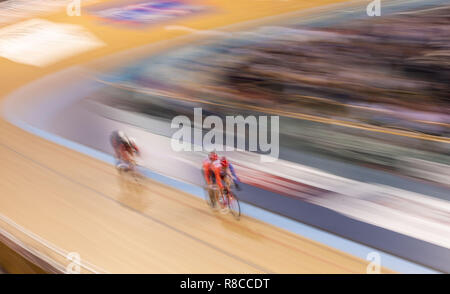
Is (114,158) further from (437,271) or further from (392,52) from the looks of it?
(392,52)

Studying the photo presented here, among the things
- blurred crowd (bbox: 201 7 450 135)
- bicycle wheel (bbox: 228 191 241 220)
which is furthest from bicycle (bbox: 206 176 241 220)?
blurred crowd (bbox: 201 7 450 135)

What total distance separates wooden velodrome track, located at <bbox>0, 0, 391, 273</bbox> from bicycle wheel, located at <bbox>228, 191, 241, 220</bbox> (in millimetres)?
24

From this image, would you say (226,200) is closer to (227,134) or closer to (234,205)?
(234,205)

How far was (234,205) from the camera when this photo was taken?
58.9 inches

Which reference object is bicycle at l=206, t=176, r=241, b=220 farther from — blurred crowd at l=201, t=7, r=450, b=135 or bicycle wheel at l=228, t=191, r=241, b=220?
blurred crowd at l=201, t=7, r=450, b=135

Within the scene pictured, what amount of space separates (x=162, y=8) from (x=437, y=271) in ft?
9.75

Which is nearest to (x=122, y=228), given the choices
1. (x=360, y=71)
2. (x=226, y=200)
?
(x=226, y=200)

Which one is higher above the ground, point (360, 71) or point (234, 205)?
point (360, 71)

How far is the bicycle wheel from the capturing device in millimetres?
1486

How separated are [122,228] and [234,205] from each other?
1.20 feet

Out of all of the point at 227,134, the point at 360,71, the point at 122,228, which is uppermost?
the point at 360,71

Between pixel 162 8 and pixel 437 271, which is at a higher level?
pixel 162 8
